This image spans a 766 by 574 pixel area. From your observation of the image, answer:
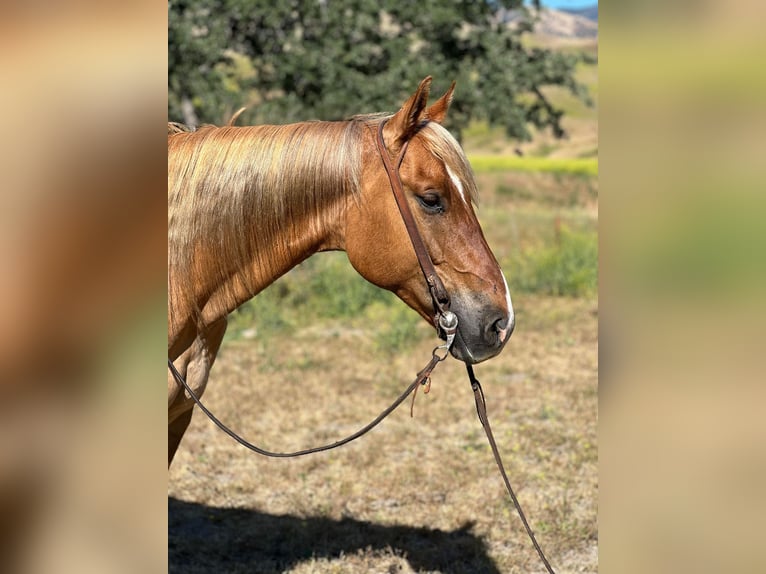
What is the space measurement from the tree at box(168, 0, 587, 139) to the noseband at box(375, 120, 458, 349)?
7.21 m

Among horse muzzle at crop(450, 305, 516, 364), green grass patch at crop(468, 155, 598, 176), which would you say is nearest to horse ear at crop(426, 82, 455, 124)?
horse muzzle at crop(450, 305, 516, 364)

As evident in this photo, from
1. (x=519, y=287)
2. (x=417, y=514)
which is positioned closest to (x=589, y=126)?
(x=519, y=287)

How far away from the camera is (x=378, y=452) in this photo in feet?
16.1

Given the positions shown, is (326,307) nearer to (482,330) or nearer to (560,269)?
(560,269)

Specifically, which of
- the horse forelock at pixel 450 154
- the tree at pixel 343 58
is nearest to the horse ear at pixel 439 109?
the horse forelock at pixel 450 154

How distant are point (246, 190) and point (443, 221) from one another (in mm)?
640

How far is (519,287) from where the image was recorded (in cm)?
988

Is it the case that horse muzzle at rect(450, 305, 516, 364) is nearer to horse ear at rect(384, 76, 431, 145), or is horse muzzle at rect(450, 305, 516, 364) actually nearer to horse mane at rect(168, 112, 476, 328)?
horse mane at rect(168, 112, 476, 328)

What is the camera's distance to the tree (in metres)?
9.47

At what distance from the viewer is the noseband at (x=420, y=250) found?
2264mm
